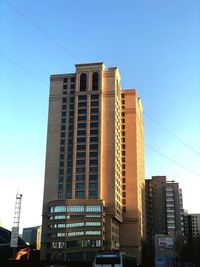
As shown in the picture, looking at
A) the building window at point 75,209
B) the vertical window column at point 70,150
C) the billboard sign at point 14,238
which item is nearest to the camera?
the billboard sign at point 14,238

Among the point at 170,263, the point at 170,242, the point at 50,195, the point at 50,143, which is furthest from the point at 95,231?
the point at 170,263

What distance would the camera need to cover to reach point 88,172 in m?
138

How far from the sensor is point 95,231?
5118 inches

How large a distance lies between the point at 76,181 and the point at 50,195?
1018 cm

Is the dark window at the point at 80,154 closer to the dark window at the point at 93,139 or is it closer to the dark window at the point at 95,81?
the dark window at the point at 93,139

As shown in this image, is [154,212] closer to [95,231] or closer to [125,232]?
[125,232]

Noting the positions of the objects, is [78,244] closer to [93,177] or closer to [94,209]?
[94,209]

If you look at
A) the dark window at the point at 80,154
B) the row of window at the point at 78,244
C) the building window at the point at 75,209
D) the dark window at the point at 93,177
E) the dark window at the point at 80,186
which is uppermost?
the dark window at the point at 80,154

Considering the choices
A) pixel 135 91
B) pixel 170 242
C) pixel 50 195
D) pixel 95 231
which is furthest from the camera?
pixel 135 91

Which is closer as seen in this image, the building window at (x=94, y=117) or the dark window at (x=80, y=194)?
the dark window at (x=80, y=194)

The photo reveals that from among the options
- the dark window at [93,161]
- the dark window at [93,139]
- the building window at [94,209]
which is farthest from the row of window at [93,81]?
the building window at [94,209]

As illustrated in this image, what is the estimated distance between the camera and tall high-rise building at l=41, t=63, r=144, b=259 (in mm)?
130750

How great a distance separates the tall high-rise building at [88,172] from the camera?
131 meters

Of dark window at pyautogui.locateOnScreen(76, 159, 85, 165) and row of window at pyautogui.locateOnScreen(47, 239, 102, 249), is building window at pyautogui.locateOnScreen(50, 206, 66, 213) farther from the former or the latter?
dark window at pyautogui.locateOnScreen(76, 159, 85, 165)
